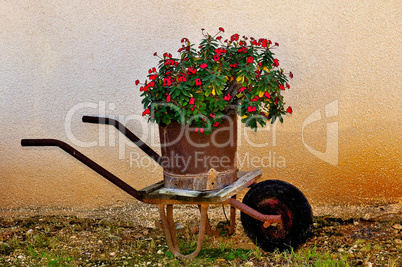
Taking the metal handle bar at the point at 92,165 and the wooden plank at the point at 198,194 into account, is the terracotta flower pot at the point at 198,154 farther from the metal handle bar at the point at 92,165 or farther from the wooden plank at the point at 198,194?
the metal handle bar at the point at 92,165

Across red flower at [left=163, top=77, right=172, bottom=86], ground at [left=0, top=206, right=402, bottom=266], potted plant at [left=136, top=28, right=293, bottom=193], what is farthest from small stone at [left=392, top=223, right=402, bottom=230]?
red flower at [left=163, top=77, right=172, bottom=86]

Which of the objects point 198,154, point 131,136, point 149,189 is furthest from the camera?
point 131,136

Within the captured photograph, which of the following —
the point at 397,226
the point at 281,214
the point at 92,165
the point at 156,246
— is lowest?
the point at 156,246

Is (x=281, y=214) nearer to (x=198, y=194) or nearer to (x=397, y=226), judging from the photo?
(x=198, y=194)

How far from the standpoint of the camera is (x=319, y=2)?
3410 millimetres

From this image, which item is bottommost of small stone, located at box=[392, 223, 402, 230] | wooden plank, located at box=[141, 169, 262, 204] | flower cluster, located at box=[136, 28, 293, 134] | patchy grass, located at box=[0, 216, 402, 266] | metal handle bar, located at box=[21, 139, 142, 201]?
patchy grass, located at box=[0, 216, 402, 266]

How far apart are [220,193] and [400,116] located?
1768mm

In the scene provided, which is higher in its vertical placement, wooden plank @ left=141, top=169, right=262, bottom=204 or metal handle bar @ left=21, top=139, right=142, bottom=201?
metal handle bar @ left=21, top=139, right=142, bottom=201

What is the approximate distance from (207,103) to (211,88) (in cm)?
13

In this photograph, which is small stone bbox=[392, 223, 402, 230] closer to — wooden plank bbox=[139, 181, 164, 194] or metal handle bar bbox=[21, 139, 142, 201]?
wooden plank bbox=[139, 181, 164, 194]

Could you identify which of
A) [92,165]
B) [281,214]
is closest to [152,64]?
[92,165]

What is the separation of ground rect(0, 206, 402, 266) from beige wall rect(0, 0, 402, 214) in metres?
0.18

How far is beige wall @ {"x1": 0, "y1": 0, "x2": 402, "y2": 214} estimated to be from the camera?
135 inches

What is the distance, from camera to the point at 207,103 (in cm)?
264
